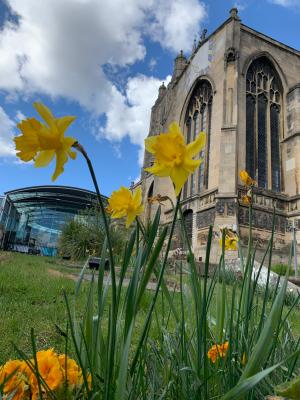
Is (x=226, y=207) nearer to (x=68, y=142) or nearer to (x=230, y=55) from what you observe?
(x=230, y=55)

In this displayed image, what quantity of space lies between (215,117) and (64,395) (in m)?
14.9

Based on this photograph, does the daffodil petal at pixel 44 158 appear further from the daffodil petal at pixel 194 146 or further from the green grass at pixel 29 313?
the green grass at pixel 29 313

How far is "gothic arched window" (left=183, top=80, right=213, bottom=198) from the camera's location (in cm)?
1498

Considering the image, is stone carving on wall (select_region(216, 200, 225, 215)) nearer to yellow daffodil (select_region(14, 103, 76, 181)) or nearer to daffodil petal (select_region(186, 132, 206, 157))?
daffodil petal (select_region(186, 132, 206, 157))

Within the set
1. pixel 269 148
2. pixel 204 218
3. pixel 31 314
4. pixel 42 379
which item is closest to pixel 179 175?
pixel 42 379

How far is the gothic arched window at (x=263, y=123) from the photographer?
46.3 ft

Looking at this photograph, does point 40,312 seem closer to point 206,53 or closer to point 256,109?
point 256,109

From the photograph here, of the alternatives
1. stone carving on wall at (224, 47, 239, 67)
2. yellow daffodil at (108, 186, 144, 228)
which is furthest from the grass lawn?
stone carving on wall at (224, 47, 239, 67)

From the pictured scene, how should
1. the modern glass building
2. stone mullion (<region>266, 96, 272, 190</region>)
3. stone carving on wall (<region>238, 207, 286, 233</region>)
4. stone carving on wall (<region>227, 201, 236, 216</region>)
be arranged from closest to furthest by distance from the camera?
stone carving on wall (<region>227, 201, 236, 216</region>)
stone carving on wall (<region>238, 207, 286, 233</region>)
stone mullion (<region>266, 96, 272, 190</region>)
the modern glass building

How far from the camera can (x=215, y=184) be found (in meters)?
13.5

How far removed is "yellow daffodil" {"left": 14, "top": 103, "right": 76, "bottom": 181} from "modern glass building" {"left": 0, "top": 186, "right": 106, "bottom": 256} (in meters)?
21.8

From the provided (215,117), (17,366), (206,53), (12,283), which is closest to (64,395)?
(17,366)

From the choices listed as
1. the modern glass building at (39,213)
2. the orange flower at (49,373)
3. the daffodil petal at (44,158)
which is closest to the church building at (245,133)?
the modern glass building at (39,213)

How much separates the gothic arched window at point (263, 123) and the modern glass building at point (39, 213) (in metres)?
12.3
